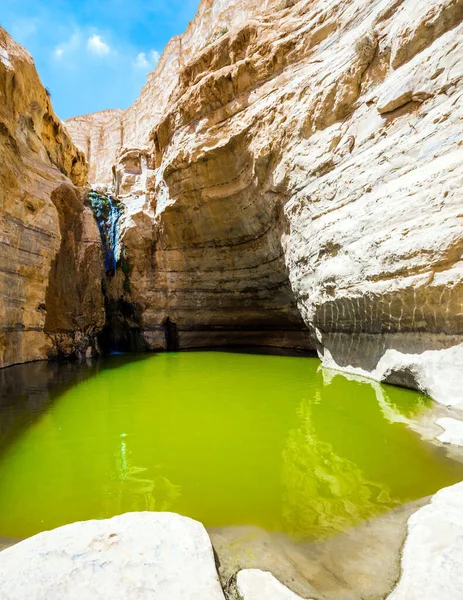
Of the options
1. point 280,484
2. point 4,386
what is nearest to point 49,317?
point 4,386

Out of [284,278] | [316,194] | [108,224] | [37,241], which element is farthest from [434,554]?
[108,224]

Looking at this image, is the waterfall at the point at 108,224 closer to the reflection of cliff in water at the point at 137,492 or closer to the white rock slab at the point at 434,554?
the reflection of cliff in water at the point at 137,492

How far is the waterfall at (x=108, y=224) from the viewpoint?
13336mm

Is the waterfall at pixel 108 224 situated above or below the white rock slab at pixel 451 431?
above

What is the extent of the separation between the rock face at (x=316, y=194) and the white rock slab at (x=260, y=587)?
325 centimetres

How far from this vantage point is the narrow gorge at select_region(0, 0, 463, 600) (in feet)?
6.41

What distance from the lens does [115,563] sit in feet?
4.47

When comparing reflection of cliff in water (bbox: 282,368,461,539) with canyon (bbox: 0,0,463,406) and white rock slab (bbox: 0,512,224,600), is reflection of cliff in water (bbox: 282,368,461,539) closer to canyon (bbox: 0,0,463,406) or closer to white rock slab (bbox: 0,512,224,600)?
white rock slab (bbox: 0,512,224,600)

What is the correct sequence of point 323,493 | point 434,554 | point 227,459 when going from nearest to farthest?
point 434,554, point 323,493, point 227,459

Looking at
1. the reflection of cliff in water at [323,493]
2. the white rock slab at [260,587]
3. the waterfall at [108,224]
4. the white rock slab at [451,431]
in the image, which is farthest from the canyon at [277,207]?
the white rock slab at [260,587]

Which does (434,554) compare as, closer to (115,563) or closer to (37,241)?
(115,563)

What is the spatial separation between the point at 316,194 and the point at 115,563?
656cm

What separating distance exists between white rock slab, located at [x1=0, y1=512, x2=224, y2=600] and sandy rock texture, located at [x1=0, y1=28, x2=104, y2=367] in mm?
8060

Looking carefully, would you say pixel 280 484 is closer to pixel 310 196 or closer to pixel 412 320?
pixel 412 320
